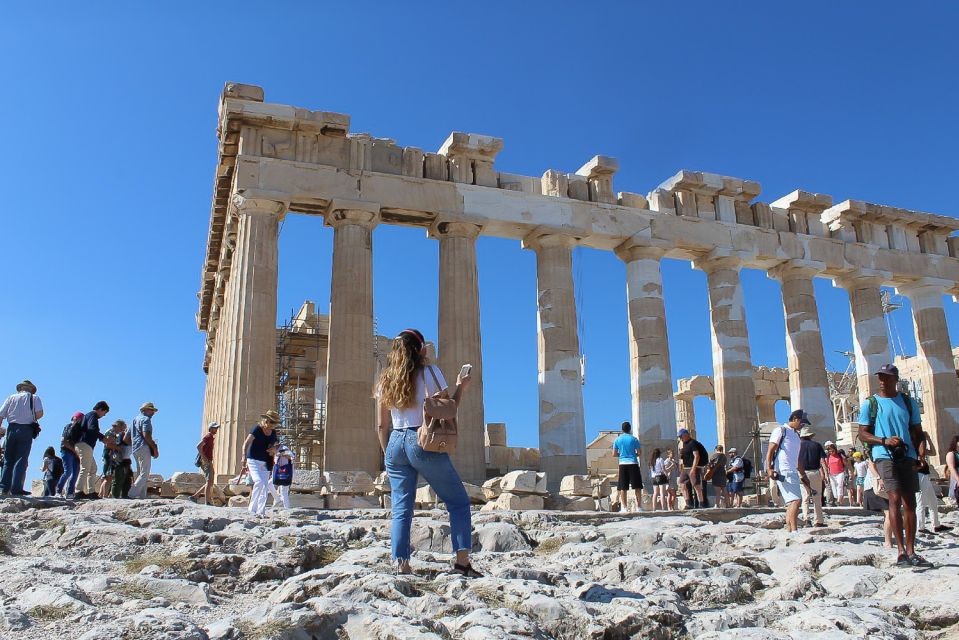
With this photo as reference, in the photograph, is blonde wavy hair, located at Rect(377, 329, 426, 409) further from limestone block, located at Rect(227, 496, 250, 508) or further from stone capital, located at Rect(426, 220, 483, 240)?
stone capital, located at Rect(426, 220, 483, 240)

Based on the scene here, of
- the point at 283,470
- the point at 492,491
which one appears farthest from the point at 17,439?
the point at 492,491

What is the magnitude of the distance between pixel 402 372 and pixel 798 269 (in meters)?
21.1

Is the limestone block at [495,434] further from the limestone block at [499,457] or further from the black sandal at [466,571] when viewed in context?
the black sandal at [466,571]

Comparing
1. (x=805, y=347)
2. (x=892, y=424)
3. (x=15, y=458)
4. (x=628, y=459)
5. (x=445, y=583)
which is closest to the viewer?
(x=445, y=583)

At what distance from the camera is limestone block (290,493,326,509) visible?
698 inches

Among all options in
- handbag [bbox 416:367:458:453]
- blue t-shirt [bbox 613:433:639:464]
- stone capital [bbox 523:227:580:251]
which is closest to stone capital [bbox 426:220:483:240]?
stone capital [bbox 523:227:580:251]

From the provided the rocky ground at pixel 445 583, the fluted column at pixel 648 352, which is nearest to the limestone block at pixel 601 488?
the fluted column at pixel 648 352

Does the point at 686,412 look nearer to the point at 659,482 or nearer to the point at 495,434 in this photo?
the point at 495,434

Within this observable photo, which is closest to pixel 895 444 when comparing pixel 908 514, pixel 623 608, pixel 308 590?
pixel 908 514

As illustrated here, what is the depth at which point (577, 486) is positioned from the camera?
19047 mm

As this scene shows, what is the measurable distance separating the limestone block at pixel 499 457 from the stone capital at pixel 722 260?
757 cm

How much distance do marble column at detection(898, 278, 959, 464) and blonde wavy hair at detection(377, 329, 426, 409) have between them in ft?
76.0

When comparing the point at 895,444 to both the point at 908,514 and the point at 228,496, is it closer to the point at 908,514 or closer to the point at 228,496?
the point at 908,514

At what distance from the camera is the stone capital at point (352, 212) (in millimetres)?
20906
